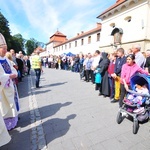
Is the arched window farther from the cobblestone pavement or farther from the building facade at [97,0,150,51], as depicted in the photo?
the cobblestone pavement

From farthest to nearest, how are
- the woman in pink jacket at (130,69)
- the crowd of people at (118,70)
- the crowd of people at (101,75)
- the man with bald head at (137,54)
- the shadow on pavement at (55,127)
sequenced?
the man with bald head at (137,54), the crowd of people at (118,70), the woman in pink jacket at (130,69), the shadow on pavement at (55,127), the crowd of people at (101,75)

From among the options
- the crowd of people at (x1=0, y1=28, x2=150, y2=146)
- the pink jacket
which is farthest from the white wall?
the pink jacket

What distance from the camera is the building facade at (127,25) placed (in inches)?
597

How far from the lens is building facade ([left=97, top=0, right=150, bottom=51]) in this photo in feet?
49.8

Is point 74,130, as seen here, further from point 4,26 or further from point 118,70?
point 4,26

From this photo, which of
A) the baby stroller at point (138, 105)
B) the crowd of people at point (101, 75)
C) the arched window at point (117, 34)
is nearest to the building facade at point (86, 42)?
the arched window at point (117, 34)

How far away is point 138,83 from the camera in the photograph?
12.4ft

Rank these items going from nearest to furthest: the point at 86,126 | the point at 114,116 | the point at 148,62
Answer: the point at 86,126 < the point at 114,116 < the point at 148,62

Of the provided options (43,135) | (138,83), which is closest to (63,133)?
(43,135)

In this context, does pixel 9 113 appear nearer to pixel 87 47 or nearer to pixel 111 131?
pixel 111 131

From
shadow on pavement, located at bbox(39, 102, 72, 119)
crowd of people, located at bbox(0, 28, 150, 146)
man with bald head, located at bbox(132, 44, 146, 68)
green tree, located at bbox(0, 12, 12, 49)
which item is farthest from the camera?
green tree, located at bbox(0, 12, 12, 49)

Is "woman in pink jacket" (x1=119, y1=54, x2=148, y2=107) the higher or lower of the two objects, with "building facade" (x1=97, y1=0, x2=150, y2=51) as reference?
lower

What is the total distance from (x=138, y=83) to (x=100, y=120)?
1.40m

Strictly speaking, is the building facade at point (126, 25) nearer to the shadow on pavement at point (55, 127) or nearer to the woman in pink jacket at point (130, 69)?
the woman in pink jacket at point (130, 69)
